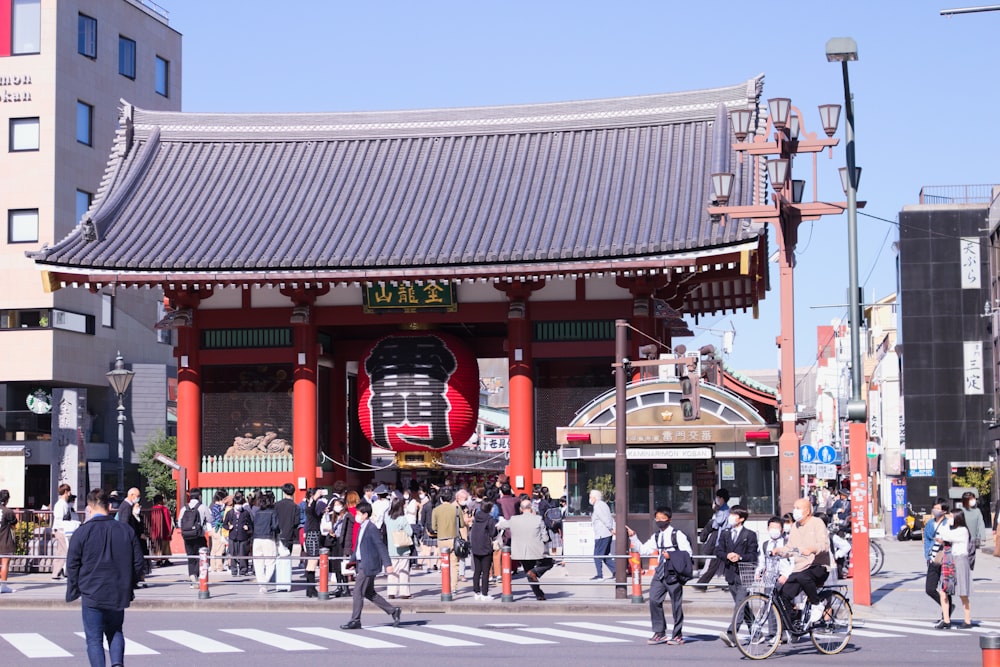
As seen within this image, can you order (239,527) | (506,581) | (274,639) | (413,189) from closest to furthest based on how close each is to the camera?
(274,639) < (506,581) < (239,527) < (413,189)

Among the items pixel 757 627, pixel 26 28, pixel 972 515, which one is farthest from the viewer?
pixel 26 28

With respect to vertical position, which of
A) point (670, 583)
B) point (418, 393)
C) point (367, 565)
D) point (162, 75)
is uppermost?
point (162, 75)

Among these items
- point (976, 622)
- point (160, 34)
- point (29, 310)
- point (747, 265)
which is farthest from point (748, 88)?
point (160, 34)

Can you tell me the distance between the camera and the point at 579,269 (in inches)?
1232

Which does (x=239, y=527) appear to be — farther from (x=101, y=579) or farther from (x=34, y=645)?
(x=101, y=579)

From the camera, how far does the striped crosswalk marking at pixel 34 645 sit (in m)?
17.3

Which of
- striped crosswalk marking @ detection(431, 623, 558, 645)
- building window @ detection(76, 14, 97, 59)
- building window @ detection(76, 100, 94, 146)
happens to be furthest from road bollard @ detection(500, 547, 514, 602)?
building window @ detection(76, 14, 97, 59)

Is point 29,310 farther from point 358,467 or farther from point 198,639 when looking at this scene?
point 198,639

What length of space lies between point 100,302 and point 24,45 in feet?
36.7

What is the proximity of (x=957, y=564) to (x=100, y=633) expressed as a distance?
13204 millimetres

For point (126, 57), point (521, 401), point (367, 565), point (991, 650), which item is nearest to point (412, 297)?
point (521, 401)

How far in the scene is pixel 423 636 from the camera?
19719mm

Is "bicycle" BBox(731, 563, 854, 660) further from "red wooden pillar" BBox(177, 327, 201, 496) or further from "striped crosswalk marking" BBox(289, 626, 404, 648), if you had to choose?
"red wooden pillar" BBox(177, 327, 201, 496)

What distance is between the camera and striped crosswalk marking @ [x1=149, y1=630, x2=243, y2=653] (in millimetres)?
17969
